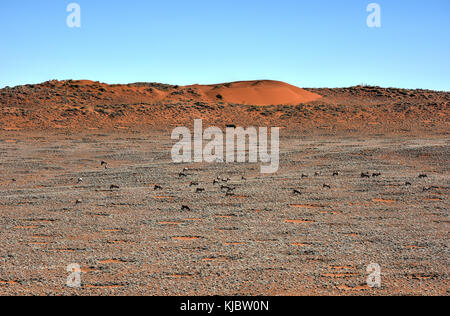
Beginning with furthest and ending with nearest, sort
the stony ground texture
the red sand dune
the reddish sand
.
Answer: the red sand dune, the reddish sand, the stony ground texture

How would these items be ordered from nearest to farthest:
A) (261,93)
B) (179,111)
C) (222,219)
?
(222,219)
(179,111)
(261,93)

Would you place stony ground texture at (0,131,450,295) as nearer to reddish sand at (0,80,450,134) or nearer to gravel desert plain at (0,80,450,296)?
gravel desert plain at (0,80,450,296)

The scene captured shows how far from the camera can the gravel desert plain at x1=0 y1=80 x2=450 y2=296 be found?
697 cm

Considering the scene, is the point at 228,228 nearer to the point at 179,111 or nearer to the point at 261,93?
the point at 179,111

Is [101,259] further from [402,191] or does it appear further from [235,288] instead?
[402,191]

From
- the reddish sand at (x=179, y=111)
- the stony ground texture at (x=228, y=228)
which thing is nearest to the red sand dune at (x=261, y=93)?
the reddish sand at (x=179, y=111)

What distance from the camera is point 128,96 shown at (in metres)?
47.0

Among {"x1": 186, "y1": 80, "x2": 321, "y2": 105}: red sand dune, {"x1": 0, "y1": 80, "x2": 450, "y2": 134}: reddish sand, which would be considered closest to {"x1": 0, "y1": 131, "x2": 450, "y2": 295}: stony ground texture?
{"x1": 0, "y1": 80, "x2": 450, "y2": 134}: reddish sand

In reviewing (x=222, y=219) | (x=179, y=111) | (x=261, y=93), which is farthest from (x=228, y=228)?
(x=261, y=93)

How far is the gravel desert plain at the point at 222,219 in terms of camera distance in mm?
6969

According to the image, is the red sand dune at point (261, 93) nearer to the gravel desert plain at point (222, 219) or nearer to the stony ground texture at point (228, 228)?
the gravel desert plain at point (222, 219)

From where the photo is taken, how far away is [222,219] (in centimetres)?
1039
